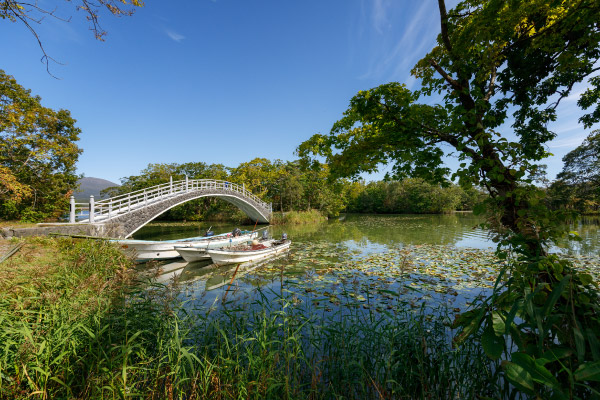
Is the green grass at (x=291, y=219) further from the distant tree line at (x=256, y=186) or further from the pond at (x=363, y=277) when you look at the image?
the pond at (x=363, y=277)

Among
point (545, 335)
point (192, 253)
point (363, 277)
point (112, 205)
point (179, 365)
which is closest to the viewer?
point (545, 335)

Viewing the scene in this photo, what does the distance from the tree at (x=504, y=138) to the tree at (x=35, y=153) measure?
58.8ft

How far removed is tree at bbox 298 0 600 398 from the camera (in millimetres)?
1516

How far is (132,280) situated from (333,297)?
4387 mm

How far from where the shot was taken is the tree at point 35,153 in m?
13.4

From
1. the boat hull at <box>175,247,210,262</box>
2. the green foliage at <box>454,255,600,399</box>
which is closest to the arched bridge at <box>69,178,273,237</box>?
the boat hull at <box>175,247,210,262</box>

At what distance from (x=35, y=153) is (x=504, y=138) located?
22088mm

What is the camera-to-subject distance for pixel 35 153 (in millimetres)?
14453

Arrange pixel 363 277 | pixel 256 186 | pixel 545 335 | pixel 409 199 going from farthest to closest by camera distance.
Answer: pixel 409 199, pixel 256 186, pixel 363 277, pixel 545 335

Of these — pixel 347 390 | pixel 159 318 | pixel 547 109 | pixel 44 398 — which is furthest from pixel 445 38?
pixel 44 398

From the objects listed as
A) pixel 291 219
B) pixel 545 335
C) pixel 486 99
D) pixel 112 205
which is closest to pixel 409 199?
Result: pixel 291 219

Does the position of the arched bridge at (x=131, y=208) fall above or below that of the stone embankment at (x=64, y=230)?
above

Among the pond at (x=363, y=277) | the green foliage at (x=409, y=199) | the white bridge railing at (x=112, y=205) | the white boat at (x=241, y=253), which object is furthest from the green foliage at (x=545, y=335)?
the green foliage at (x=409, y=199)

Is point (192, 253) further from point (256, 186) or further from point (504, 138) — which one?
point (256, 186)
